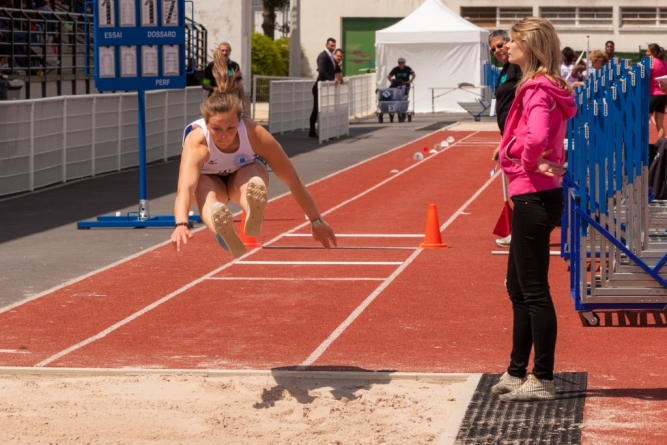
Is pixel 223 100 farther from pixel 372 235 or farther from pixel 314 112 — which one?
pixel 314 112

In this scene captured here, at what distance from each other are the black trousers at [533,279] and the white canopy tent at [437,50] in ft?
118

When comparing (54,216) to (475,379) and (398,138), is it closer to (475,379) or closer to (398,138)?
(475,379)

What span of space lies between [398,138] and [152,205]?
14.2 metres

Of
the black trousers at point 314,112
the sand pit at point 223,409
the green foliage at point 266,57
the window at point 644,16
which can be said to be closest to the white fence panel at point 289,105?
the black trousers at point 314,112

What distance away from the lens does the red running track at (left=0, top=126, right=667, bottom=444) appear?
7812 millimetres

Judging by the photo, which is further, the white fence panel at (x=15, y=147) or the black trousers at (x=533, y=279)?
the white fence panel at (x=15, y=147)

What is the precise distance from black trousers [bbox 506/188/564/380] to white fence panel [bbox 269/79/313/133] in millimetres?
23388

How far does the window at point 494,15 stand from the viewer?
5756cm

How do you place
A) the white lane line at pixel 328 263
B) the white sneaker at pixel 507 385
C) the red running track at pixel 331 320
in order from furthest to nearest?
the white lane line at pixel 328 263 → the red running track at pixel 331 320 → the white sneaker at pixel 507 385

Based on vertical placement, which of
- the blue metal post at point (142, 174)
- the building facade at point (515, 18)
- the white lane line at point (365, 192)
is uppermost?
the building facade at point (515, 18)

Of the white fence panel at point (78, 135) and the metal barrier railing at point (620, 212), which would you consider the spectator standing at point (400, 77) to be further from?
the metal barrier railing at point (620, 212)

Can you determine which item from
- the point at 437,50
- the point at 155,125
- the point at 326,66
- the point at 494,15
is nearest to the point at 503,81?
the point at 155,125

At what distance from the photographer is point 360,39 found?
58.5 m

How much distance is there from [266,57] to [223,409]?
4901cm
